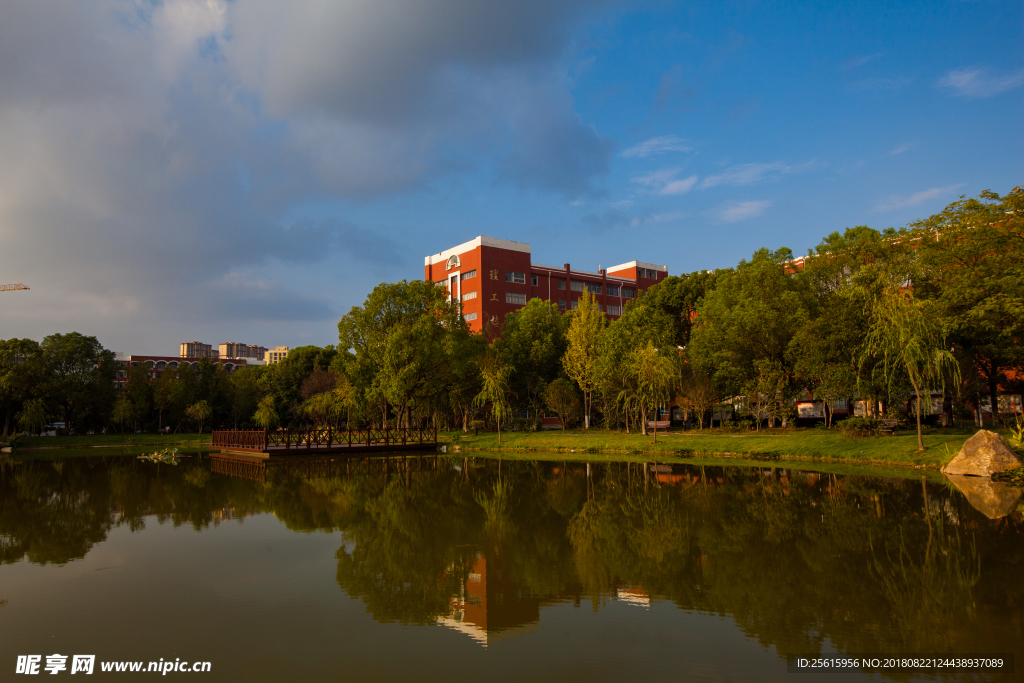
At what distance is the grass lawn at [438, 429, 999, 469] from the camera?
74.1ft

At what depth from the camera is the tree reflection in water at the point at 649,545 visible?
7.24 metres

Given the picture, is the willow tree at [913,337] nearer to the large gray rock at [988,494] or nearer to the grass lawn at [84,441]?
the large gray rock at [988,494]

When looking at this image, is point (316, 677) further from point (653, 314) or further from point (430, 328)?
point (653, 314)

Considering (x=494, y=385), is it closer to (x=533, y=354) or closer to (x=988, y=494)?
(x=533, y=354)

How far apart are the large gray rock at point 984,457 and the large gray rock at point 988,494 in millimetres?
285

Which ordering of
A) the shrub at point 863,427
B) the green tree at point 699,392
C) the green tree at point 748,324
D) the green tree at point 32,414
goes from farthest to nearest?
the green tree at point 32,414 → the green tree at point 699,392 → the green tree at point 748,324 → the shrub at point 863,427

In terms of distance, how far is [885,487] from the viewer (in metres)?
17.1

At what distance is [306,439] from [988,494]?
31.2 meters

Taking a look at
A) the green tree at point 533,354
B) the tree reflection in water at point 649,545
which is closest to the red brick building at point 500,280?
the green tree at point 533,354

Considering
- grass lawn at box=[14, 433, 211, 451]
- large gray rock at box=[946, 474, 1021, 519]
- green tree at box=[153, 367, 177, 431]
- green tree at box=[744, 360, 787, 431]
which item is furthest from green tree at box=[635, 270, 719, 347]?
green tree at box=[153, 367, 177, 431]

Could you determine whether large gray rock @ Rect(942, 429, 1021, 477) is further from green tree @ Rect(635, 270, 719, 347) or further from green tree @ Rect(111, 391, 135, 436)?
green tree @ Rect(111, 391, 135, 436)

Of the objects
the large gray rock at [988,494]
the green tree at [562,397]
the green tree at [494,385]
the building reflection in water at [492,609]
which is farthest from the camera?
the green tree at [562,397]

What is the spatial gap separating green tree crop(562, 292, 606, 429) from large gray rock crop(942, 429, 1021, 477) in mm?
24445

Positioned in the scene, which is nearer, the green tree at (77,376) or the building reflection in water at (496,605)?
the building reflection in water at (496,605)
